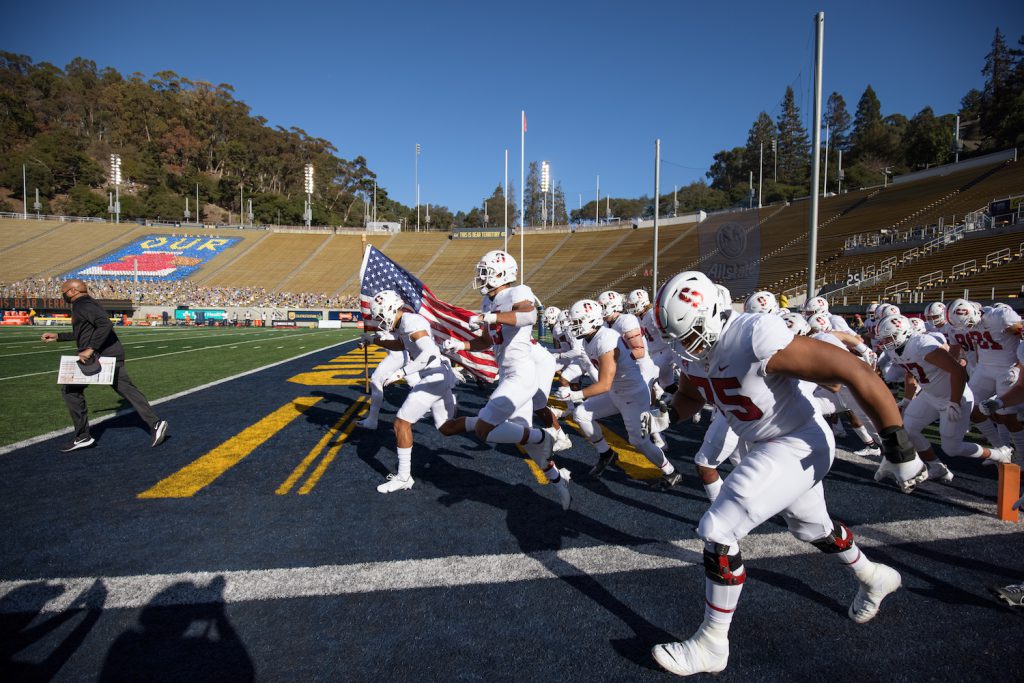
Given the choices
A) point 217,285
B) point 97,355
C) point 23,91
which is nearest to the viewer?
point 97,355

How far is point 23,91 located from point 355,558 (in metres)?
139

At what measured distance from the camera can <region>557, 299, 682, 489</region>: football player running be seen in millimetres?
5766

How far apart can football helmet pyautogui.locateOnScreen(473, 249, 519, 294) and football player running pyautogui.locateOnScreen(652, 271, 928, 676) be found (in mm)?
2729

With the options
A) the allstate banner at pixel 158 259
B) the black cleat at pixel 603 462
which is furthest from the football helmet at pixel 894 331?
the allstate banner at pixel 158 259

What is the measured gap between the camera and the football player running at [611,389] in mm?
5766

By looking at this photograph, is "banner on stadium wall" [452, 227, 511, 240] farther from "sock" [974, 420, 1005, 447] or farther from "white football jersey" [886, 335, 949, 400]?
"white football jersey" [886, 335, 949, 400]

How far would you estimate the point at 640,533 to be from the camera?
4.56 m

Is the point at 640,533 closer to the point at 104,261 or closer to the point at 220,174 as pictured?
the point at 104,261

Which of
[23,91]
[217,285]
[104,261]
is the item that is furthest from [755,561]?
[23,91]

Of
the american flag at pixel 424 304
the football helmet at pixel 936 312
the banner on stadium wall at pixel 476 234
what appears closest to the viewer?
the football helmet at pixel 936 312

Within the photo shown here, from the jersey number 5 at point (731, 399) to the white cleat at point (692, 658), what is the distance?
121cm

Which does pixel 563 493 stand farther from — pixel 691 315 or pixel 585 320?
pixel 691 315

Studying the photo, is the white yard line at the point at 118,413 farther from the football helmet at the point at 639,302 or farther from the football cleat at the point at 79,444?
the football helmet at the point at 639,302

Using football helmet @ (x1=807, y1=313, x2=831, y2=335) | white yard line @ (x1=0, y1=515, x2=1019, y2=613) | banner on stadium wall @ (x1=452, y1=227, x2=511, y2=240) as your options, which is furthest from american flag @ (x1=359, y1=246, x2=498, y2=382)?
banner on stadium wall @ (x1=452, y1=227, x2=511, y2=240)
